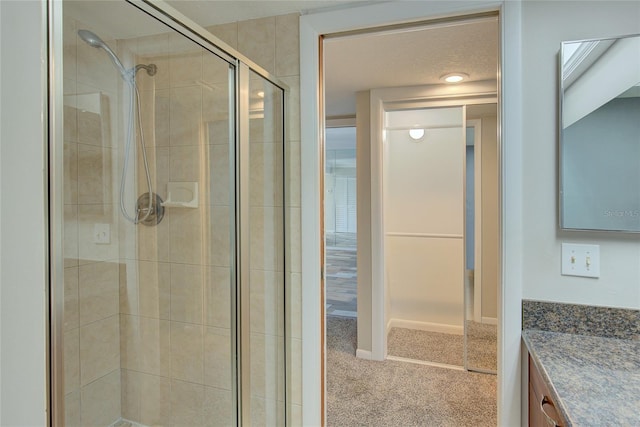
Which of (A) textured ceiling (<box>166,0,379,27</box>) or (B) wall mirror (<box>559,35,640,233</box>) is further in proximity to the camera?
(A) textured ceiling (<box>166,0,379,27</box>)

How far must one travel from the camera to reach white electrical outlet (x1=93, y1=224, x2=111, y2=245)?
4.11ft

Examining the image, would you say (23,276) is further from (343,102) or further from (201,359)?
(343,102)

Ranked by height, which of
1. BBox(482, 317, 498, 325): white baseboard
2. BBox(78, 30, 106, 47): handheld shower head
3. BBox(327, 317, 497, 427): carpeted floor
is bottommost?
BBox(327, 317, 497, 427): carpeted floor

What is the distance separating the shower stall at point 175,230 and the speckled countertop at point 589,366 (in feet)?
3.74

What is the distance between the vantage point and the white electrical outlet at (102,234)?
1.25 metres

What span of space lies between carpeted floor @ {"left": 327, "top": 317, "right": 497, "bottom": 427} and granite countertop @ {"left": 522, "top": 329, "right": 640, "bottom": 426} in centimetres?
115

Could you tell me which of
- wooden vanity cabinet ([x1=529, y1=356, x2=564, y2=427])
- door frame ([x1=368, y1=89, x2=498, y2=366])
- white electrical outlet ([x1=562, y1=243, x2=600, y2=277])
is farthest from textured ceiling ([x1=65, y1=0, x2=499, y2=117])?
wooden vanity cabinet ([x1=529, y1=356, x2=564, y2=427])

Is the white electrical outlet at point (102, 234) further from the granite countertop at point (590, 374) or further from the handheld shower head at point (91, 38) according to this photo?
the granite countertop at point (590, 374)

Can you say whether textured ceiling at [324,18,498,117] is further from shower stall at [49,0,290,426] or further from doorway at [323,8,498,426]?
shower stall at [49,0,290,426]

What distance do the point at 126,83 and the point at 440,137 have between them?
107 inches

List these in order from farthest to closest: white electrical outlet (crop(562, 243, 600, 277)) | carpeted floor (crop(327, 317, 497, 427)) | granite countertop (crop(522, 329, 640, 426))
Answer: carpeted floor (crop(327, 317, 497, 427)), white electrical outlet (crop(562, 243, 600, 277)), granite countertop (crop(522, 329, 640, 426))

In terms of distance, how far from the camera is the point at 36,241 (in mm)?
797

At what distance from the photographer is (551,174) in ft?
4.82

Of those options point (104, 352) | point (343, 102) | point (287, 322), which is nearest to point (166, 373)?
point (104, 352)
